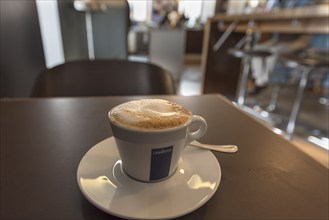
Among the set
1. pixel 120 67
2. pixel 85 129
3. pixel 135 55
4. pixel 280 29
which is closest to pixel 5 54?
pixel 120 67

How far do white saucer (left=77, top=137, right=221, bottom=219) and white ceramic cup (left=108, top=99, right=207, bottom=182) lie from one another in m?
0.01

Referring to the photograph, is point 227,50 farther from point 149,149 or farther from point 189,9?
point 189,9

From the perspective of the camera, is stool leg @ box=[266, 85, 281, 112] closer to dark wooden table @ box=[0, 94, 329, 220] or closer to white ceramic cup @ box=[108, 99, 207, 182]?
dark wooden table @ box=[0, 94, 329, 220]

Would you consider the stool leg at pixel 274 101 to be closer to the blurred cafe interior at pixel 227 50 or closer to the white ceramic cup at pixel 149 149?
the blurred cafe interior at pixel 227 50

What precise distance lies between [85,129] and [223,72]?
2534mm

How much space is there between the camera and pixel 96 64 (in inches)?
34.7

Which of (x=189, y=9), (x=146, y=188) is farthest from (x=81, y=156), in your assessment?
(x=189, y=9)

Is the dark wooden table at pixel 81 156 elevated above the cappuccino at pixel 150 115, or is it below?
below

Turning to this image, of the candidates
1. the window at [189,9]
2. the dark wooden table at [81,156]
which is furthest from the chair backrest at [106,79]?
the window at [189,9]

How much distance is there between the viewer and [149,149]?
0.27 metres

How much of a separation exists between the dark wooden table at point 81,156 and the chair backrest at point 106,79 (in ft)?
0.91

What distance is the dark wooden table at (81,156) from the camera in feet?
0.87

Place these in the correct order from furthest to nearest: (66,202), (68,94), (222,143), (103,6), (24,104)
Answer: (103,6) → (68,94) → (24,104) → (222,143) → (66,202)

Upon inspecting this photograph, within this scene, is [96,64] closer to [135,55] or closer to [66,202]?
[66,202]
